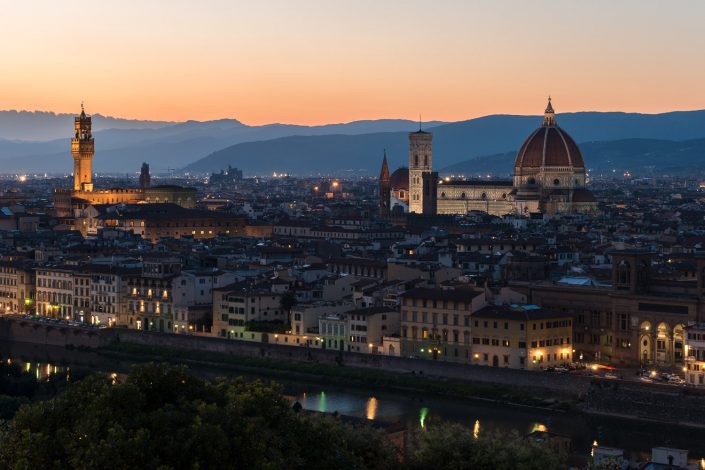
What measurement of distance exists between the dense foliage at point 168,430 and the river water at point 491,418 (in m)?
12.5

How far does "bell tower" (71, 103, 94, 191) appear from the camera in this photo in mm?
111625

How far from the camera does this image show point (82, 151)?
4424 inches

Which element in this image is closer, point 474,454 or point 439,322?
point 474,454

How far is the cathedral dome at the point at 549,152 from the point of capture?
4038 inches

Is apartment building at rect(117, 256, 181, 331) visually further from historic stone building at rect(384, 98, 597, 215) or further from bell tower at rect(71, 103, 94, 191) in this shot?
bell tower at rect(71, 103, 94, 191)

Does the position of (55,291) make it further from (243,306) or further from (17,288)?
(243,306)

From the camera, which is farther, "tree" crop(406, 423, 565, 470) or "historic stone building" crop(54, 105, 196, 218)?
"historic stone building" crop(54, 105, 196, 218)

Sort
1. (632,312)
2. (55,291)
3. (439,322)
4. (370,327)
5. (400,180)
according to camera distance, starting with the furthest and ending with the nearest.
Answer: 1. (400,180)
2. (55,291)
3. (370,327)
4. (439,322)
5. (632,312)

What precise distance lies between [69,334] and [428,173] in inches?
2160

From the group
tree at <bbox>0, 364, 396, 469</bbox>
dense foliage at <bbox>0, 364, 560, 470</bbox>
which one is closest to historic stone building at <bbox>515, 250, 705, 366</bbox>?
dense foliage at <bbox>0, 364, 560, 470</bbox>

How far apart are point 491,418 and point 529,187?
65.8 meters

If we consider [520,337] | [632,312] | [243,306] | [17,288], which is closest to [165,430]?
[520,337]

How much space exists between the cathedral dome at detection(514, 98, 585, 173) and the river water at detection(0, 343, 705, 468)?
199ft

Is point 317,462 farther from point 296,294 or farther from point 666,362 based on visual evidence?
point 296,294
